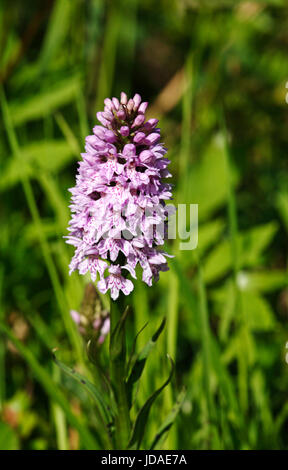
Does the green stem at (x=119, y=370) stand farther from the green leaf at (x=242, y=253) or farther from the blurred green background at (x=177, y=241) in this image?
the green leaf at (x=242, y=253)

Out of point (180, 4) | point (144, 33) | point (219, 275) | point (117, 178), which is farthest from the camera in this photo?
point (144, 33)

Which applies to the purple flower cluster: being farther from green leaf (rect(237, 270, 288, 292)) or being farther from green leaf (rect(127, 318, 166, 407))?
green leaf (rect(237, 270, 288, 292))

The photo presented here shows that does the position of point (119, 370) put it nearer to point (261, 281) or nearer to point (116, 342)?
point (116, 342)

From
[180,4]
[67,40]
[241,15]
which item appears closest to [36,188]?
[67,40]

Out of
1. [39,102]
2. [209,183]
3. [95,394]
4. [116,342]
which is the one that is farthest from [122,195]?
[39,102]

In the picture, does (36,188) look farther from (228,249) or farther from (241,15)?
(241,15)
